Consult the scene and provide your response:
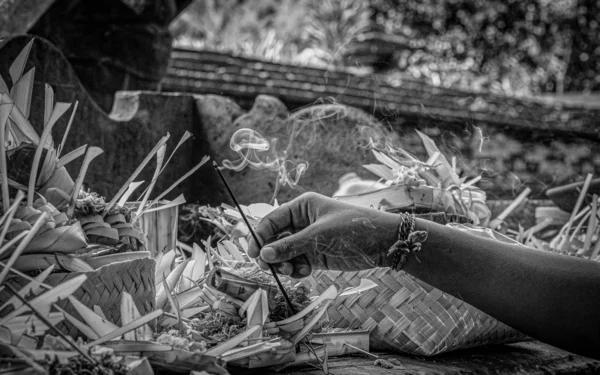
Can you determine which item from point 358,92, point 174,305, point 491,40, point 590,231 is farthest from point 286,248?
point 491,40

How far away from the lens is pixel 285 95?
6.64m

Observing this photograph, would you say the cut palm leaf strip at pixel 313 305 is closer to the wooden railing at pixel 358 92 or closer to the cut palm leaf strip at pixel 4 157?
the cut palm leaf strip at pixel 4 157

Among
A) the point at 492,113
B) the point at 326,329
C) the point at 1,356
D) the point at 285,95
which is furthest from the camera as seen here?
the point at 492,113

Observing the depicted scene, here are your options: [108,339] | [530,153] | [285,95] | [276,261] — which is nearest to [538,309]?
[276,261]

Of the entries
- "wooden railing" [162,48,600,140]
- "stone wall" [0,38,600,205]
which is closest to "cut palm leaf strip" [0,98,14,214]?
"stone wall" [0,38,600,205]

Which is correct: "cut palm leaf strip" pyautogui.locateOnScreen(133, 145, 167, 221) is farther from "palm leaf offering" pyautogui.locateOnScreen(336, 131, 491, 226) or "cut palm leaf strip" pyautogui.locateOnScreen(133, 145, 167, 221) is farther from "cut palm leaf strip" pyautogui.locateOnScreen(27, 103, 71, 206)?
"palm leaf offering" pyautogui.locateOnScreen(336, 131, 491, 226)

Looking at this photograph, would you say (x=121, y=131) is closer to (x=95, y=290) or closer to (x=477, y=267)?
(x=95, y=290)

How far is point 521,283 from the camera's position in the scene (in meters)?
1.62

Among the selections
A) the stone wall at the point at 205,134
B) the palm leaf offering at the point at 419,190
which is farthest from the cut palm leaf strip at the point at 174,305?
the stone wall at the point at 205,134

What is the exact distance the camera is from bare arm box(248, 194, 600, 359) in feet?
5.24

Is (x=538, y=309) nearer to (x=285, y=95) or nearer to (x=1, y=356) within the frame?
(x=1, y=356)

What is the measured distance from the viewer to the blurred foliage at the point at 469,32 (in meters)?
21.3

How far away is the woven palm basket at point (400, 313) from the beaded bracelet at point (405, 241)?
0.34 m

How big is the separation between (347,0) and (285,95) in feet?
49.5
